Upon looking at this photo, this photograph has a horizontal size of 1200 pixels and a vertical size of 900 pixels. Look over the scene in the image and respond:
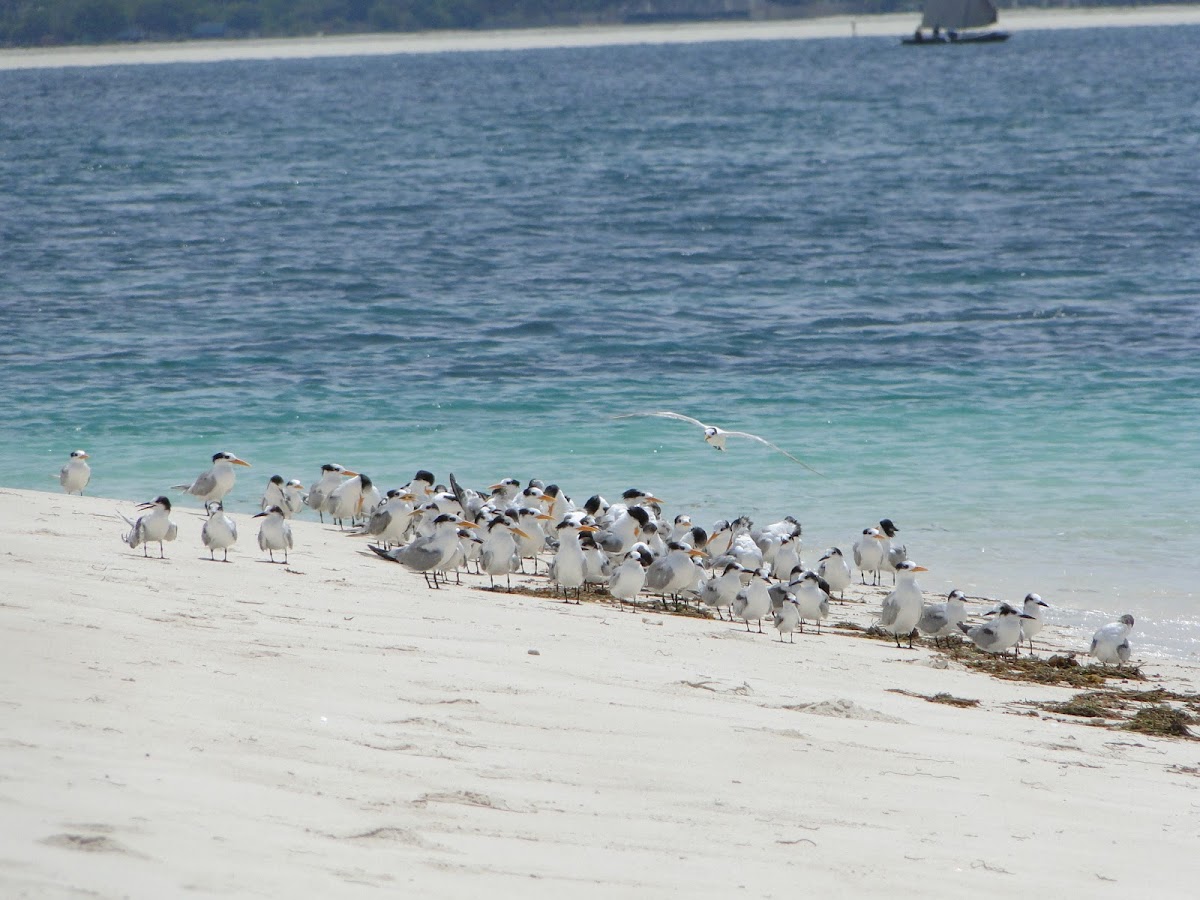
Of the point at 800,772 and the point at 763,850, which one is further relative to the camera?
Result: the point at 800,772

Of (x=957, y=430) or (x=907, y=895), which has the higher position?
(x=957, y=430)

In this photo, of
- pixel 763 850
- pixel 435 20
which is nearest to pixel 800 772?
pixel 763 850

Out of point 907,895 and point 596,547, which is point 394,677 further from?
point 596,547

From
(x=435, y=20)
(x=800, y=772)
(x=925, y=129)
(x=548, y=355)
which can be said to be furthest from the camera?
(x=435, y=20)

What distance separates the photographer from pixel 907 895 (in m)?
5.72

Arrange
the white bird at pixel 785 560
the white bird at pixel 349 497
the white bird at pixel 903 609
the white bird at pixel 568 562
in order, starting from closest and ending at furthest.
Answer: the white bird at pixel 903 609
the white bird at pixel 568 562
the white bird at pixel 785 560
the white bird at pixel 349 497

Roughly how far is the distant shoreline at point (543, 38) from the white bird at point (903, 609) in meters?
159

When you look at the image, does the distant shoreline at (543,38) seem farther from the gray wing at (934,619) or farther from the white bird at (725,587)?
the gray wing at (934,619)

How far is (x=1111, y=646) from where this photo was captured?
10172 mm

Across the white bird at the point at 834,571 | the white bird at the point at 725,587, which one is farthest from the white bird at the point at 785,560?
the white bird at the point at 725,587

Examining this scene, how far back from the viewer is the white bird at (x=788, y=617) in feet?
34.3

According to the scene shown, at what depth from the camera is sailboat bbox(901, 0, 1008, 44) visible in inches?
Answer: 5389

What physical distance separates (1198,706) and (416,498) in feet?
22.2

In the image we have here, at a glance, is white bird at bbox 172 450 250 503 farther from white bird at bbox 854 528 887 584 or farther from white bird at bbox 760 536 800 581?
white bird at bbox 854 528 887 584
